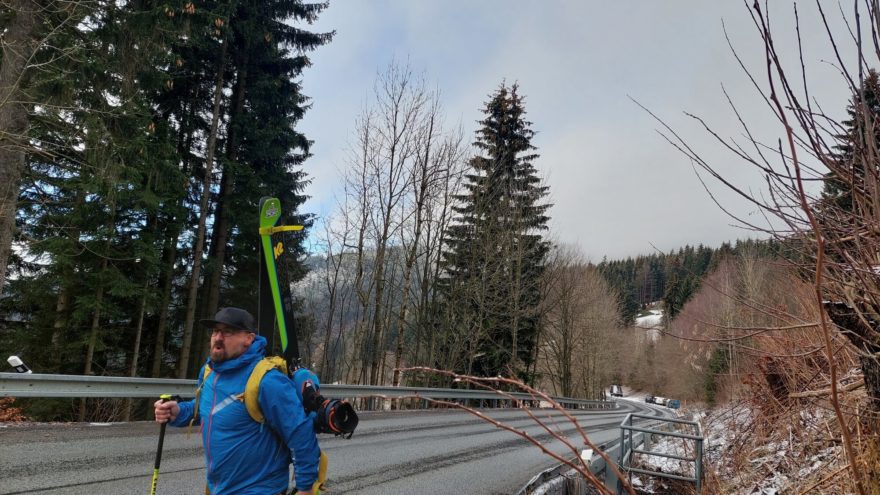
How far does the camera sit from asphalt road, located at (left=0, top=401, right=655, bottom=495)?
4902mm

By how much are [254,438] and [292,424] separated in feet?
0.92

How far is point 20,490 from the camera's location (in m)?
4.39

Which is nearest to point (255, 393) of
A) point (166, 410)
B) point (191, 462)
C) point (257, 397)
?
point (257, 397)

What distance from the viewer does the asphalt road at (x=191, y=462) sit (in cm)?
490

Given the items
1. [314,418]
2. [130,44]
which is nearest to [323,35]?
[130,44]

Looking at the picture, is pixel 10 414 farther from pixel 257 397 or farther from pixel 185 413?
pixel 257 397

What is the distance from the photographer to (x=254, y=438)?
290 cm

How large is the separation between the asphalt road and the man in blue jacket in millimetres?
2654

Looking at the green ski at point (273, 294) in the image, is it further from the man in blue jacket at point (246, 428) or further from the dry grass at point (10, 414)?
the dry grass at point (10, 414)

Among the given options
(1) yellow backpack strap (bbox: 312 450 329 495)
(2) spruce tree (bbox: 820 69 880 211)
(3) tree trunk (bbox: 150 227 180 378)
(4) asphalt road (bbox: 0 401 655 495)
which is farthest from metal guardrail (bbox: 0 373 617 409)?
(3) tree trunk (bbox: 150 227 180 378)

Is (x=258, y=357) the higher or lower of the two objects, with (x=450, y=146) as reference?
lower

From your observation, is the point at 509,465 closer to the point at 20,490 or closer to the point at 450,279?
the point at 20,490

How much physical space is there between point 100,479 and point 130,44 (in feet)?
36.9

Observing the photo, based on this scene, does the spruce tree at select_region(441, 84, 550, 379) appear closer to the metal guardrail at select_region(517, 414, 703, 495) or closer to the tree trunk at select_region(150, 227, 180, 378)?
the tree trunk at select_region(150, 227, 180, 378)
